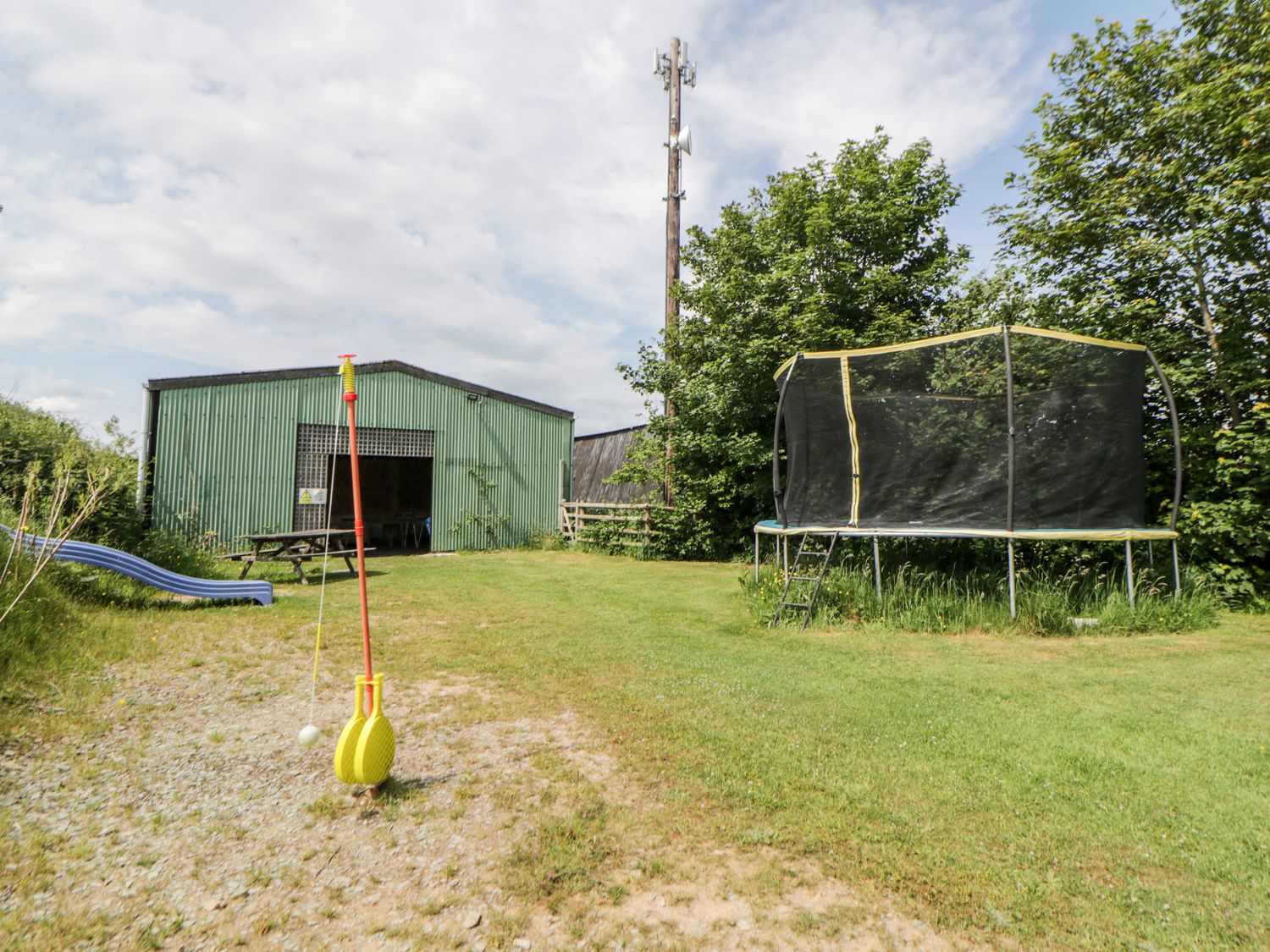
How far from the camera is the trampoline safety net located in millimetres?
7539

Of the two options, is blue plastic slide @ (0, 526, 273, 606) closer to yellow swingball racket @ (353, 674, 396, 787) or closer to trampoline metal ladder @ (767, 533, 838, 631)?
yellow swingball racket @ (353, 674, 396, 787)

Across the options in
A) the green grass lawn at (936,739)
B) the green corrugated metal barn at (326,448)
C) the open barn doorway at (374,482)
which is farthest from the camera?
the open barn doorway at (374,482)

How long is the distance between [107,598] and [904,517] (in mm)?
9042

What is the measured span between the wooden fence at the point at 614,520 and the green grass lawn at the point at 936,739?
6403mm

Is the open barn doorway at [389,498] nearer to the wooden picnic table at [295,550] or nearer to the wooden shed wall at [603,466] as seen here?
the wooden shed wall at [603,466]

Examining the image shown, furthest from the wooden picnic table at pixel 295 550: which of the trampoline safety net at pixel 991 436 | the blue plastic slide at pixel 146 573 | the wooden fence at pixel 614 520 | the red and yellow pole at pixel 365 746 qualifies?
the trampoline safety net at pixel 991 436

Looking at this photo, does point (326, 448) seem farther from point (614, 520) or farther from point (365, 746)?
point (365, 746)

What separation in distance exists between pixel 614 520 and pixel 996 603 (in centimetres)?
881

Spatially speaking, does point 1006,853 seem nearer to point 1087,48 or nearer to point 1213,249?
point 1213,249

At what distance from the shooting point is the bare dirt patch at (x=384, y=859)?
2.22m

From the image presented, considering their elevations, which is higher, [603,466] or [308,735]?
[603,466]

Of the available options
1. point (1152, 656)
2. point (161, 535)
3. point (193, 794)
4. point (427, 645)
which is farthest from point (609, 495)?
point (193, 794)

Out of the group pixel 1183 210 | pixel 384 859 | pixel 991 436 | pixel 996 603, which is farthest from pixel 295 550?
pixel 1183 210

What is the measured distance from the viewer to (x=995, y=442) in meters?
7.66
